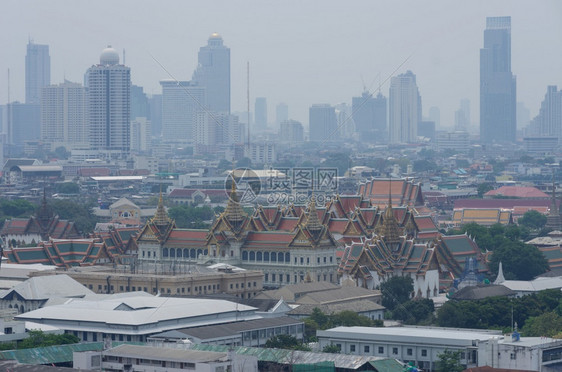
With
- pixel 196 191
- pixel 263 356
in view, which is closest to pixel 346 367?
pixel 263 356

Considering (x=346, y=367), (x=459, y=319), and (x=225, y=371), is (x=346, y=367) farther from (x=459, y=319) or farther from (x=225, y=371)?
(x=459, y=319)

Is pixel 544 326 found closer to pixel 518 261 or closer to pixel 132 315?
pixel 132 315

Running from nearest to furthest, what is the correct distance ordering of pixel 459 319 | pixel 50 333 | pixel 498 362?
pixel 498 362 → pixel 50 333 → pixel 459 319

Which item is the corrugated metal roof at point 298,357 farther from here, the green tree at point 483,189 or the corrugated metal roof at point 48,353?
the green tree at point 483,189

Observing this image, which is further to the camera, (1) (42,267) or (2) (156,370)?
(1) (42,267)

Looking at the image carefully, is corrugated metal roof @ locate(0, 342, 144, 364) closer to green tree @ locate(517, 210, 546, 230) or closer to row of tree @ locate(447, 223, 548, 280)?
row of tree @ locate(447, 223, 548, 280)

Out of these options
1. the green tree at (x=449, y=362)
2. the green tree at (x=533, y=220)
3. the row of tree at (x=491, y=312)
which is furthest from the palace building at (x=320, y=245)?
the green tree at (x=533, y=220)

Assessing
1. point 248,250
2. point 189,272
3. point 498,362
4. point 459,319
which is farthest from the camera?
point 248,250
